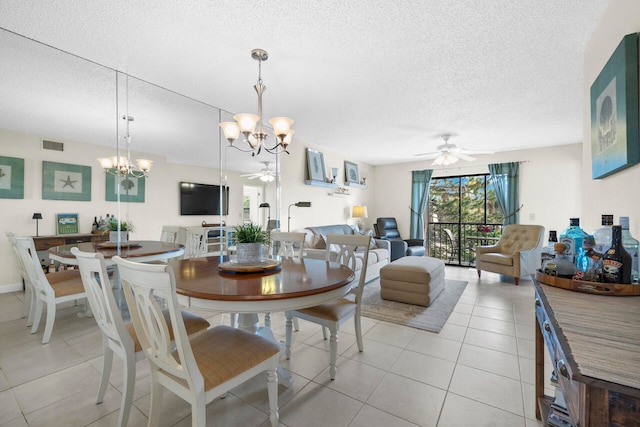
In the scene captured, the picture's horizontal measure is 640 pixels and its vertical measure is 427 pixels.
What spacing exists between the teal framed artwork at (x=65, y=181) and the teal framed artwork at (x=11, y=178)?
0.46ft

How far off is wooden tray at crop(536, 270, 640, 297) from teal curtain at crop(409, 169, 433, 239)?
5.48m

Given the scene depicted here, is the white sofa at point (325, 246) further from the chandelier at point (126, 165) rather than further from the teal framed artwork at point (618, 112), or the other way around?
the teal framed artwork at point (618, 112)

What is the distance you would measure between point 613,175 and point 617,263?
81 centimetres

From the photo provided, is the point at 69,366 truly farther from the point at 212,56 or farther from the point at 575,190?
the point at 575,190

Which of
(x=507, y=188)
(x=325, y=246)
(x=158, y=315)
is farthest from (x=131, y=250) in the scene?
(x=507, y=188)

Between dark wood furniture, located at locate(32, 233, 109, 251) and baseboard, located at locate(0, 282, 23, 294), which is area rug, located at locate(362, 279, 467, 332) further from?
baseboard, located at locate(0, 282, 23, 294)

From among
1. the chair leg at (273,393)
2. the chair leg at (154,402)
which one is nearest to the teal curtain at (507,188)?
the chair leg at (273,393)

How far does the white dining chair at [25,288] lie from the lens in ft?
7.37

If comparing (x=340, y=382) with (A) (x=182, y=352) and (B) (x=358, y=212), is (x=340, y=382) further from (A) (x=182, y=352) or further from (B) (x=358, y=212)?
(B) (x=358, y=212)

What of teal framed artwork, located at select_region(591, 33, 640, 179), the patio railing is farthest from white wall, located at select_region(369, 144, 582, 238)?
teal framed artwork, located at select_region(591, 33, 640, 179)

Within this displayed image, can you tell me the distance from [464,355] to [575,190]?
493 centimetres

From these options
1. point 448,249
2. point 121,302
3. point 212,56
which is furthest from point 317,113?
point 448,249

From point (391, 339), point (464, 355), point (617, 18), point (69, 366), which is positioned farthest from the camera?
point (391, 339)

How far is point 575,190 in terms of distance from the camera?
5.07 meters
